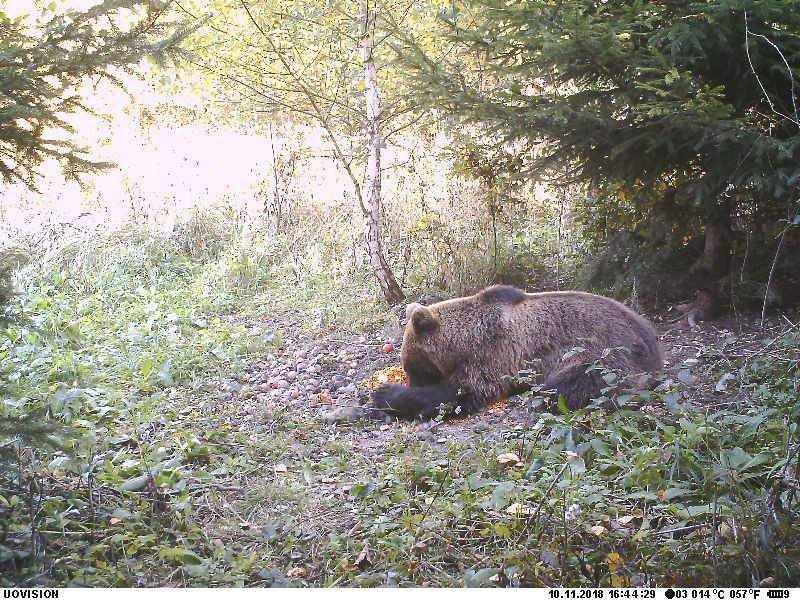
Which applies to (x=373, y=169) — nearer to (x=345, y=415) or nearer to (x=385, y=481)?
(x=345, y=415)

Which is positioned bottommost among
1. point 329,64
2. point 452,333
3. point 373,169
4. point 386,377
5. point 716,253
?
point 386,377

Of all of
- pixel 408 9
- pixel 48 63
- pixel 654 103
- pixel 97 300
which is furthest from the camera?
pixel 97 300

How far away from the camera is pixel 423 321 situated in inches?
261

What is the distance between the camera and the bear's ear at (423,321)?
6633 millimetres

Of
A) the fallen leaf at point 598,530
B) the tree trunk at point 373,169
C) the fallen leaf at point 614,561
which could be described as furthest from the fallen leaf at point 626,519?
the tree trunk at point 373,169

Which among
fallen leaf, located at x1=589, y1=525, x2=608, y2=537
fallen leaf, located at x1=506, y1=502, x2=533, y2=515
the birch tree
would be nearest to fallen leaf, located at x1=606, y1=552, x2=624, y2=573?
fallen leaf, located at x1=589, y1=525, x2=608, y2=537

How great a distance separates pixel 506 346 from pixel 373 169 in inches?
127

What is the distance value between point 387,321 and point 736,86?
14.6 ft

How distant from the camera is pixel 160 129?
50.8ft

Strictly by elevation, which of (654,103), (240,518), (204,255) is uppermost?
(654,103)

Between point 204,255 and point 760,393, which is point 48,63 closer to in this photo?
point 760,393

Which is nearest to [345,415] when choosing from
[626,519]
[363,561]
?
[363,561]

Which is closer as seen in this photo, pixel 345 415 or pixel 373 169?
pixel 345 415

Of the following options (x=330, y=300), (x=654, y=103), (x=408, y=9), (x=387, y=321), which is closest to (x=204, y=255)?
(x=330, y=300)
